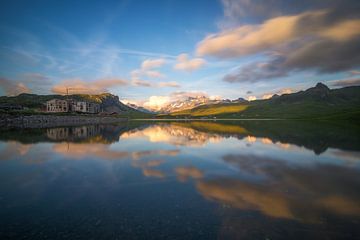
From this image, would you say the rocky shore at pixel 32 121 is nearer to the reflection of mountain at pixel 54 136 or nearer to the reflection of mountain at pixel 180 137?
the reflection of mountain at pixel 54 136

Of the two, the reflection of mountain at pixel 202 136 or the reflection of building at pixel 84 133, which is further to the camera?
the reflection of building at pixel 84 133

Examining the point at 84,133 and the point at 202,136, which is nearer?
the point at 202,136

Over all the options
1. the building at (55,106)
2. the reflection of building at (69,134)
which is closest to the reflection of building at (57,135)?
the reflection of building at (69,134)

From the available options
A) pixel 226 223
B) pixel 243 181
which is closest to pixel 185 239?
pixel 226 223

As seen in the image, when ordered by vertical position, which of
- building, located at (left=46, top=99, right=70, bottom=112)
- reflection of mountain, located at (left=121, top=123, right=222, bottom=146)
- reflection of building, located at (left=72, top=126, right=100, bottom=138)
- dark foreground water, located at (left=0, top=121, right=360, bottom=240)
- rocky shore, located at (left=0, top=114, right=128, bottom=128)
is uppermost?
building, located at (left=46, top=99, right=70, bottom=112)

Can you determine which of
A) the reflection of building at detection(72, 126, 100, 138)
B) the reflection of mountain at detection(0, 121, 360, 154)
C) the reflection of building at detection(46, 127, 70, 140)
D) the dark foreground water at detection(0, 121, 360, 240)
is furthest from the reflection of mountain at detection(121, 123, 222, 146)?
the dark foreground water at detection(0, 121, 360, 240)

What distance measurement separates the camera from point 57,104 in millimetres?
180375

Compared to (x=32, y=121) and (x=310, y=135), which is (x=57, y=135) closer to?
(x=32, y=121)

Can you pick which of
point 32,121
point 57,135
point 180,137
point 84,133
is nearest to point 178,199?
point 180,137

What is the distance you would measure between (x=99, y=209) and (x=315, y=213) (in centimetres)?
1223

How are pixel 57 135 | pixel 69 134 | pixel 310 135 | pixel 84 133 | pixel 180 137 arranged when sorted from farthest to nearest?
pixel 84 133 < pixel 310 135 < pixel 69 134 < pixel 180 137 < pixel 57 135

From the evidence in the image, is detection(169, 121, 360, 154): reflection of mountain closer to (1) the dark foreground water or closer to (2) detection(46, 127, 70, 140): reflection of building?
(1) the dark foreground water

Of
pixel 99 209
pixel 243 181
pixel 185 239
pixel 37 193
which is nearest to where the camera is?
pixel 185 239

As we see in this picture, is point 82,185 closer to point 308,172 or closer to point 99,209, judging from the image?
point 99,209
